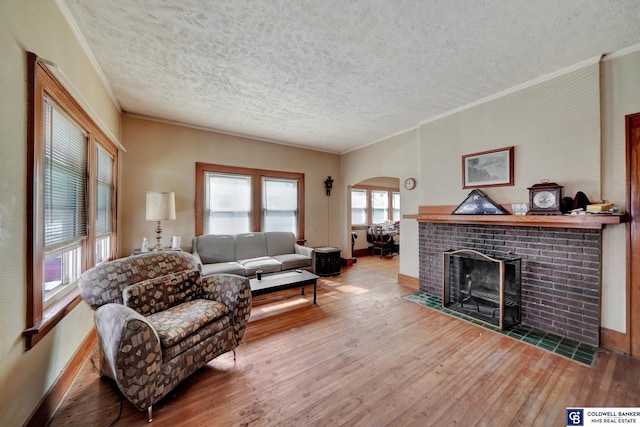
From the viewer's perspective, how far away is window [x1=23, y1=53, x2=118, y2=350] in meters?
1.41

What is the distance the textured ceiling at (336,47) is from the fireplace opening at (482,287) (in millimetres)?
2162

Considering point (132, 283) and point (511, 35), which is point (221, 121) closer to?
point (132, 283)

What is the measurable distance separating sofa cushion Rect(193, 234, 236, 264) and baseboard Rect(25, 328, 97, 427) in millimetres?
1846

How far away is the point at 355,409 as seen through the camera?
5.37 ft

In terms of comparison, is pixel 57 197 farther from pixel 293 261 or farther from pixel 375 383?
pixel 293 261

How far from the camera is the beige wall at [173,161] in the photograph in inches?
149

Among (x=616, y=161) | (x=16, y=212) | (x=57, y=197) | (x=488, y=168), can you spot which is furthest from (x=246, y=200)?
(x=616, y=161)

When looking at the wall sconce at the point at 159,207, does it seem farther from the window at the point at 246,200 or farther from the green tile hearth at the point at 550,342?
the green tile hearth at the point at 550,342

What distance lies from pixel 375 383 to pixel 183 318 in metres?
1.59

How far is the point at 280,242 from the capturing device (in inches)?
193

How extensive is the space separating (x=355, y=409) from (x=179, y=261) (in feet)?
6.66

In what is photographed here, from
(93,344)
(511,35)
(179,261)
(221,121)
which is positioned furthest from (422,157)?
(93,344)

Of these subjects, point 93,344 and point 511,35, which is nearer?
point 511,35

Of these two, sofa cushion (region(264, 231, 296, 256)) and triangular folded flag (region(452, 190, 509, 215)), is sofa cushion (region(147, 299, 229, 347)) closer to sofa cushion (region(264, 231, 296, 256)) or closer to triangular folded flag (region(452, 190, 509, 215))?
sofa cushion (region(264, 231, 296, 256))
